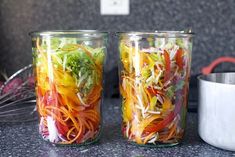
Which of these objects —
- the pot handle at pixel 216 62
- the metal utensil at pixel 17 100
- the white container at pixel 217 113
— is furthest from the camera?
the pot handle at pixel 216 62

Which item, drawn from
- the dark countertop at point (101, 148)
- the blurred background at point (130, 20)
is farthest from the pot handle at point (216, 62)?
the dark countertop at point (101, 148)

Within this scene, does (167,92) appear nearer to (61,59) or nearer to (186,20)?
(61,59)

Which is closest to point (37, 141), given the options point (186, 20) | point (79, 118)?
point (79, 118)

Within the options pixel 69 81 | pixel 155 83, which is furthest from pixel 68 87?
pixel 155 83

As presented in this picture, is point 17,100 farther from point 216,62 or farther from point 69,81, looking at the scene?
point 216,62

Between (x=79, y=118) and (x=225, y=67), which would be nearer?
(x=79, y=118)

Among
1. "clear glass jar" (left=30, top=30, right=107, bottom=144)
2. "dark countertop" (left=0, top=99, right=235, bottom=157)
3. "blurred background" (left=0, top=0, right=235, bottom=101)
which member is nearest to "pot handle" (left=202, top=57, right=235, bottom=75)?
"blurred background" (left=0, top=0, right=235, bottom=101)

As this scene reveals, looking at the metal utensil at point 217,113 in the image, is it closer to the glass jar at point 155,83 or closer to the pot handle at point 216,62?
the glass jar at point 155,83
